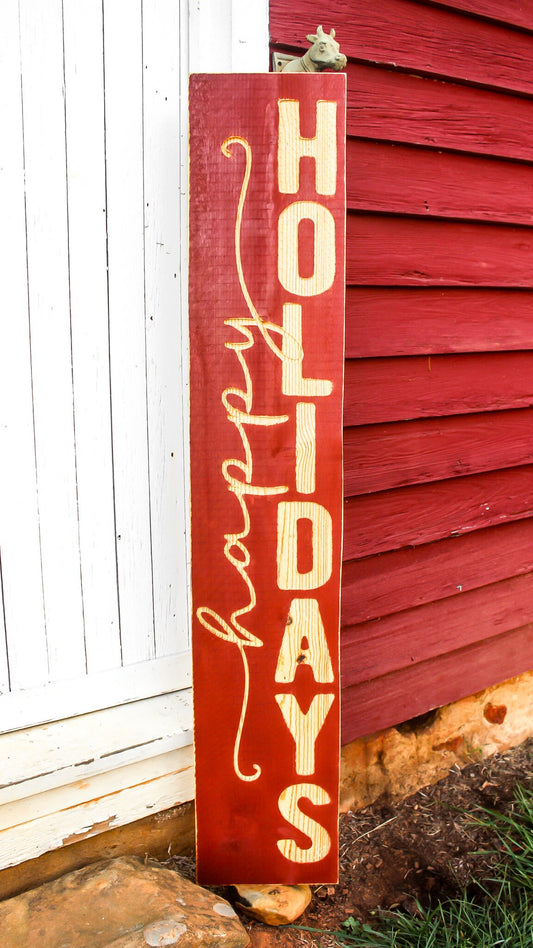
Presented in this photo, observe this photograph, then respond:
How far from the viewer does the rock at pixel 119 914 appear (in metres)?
1.54

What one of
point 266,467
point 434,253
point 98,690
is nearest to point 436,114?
point 434,253

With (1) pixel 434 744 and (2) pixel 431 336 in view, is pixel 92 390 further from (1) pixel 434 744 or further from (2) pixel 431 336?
(1) pixel 434 744

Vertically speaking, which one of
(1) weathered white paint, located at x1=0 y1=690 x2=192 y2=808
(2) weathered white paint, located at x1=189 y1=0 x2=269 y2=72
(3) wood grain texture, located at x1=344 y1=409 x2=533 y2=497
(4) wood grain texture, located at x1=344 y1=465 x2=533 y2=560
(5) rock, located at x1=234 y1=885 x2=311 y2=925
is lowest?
(5) rock, located at x1=234 y1=885 x2=311 y2=925

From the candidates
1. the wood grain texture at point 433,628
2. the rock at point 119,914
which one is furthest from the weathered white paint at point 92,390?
the wood grain texture at point 433,628

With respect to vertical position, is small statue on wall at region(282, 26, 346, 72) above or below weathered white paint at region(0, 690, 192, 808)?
above

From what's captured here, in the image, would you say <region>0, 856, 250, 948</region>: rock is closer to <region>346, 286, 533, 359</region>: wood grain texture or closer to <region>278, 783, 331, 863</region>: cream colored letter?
<region>278, 783, 331, 863</region>: cream colored letter

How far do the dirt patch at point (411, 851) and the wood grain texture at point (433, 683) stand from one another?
12.4 inches

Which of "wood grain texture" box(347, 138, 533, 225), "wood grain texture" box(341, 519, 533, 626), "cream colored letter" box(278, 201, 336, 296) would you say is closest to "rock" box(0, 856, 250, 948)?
"wood grain texture" box(341, 519, 533, 626)

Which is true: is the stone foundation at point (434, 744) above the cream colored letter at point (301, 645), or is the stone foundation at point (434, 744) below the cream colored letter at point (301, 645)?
below

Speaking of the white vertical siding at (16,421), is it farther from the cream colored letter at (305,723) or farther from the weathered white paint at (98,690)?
the cream colored letter at (305,723)

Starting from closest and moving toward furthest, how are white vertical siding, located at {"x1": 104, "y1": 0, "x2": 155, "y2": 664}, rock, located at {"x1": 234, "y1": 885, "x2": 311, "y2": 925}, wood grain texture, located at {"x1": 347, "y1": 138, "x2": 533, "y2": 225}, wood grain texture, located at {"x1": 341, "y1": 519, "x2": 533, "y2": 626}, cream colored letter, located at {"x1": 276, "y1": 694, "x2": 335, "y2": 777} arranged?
1. white vertical siding, located at {"x1": 104, "y1": 0, "x2": 155, "y2": 664}
2. cream colored letter, located at {"x1": 276, "y1": 694, "x2": 335, "y2": 777}
3. rock, located at {"x1": 234, "y1": 885, "x2": 311, "y2": 925}
4. wood grain texture, located at {"x1": 347, "y1": 138, "x2": 533, "y2": 225}
5. wood grain texture, located at {"x1": 341, "y1": 519, "x2": 533, "y2": 626}

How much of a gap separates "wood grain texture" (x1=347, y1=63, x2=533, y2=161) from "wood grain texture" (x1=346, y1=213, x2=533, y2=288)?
0.75 feet

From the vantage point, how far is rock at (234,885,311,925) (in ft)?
5.86

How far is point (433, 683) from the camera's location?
2408mm
